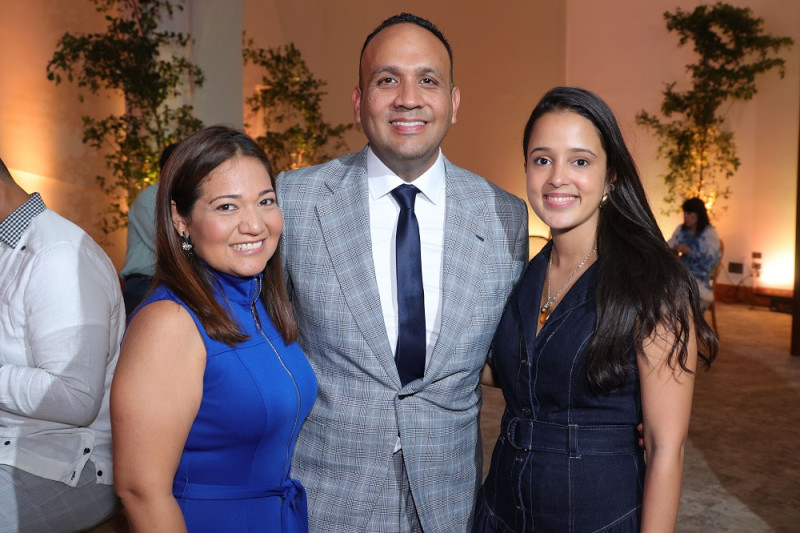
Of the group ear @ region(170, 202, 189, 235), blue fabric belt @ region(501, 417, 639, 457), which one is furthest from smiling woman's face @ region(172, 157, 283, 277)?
blue fabric belt @ region(501, 417, 639, 457)

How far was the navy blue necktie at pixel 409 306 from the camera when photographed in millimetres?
1854

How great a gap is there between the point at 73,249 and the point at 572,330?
1.34 m

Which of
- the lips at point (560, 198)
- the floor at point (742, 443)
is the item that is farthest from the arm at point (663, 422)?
the floor at point (742, 443)

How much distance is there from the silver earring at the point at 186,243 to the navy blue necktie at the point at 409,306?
1.78ft

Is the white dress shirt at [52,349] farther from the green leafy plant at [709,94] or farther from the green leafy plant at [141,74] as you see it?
the green leafy plant at [709,94]

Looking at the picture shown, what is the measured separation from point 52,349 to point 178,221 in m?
0.58

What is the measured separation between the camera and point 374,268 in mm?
1884

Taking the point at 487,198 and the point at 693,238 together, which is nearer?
the point at 487,198

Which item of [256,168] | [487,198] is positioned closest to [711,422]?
[487,198]

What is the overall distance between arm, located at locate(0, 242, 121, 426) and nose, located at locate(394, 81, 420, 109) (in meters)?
0.96

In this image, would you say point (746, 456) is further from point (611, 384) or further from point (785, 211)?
point (785, 211)

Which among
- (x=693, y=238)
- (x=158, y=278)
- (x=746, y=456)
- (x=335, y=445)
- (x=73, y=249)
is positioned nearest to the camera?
(x=158, y=278)

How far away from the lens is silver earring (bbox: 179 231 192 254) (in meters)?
1.61

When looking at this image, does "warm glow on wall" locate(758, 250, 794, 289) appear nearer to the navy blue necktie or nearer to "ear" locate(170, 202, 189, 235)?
the navy blue necktie
